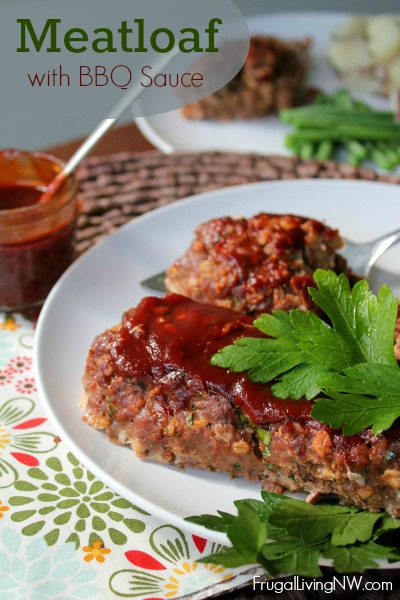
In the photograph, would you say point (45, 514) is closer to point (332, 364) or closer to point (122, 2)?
point (332, 364)

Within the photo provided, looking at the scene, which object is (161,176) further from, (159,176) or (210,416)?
(210,416)

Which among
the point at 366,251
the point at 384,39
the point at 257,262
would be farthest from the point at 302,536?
the point at 384,39

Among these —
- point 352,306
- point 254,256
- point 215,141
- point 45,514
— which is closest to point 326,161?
point 215,141

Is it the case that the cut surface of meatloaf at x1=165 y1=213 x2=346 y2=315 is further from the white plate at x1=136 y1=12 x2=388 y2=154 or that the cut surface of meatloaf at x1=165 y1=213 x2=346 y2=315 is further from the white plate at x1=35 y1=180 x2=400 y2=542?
the white plate at x1=136 y1=12 x2=388 y2=154

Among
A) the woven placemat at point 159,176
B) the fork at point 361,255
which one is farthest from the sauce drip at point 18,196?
the fork at point 361,255

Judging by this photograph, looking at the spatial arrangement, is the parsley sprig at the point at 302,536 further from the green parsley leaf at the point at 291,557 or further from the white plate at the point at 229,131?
the white plate at the point at 229,131

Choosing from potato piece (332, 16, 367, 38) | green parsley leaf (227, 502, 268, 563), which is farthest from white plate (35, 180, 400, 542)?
potato piece (332, 16, 367, 38)

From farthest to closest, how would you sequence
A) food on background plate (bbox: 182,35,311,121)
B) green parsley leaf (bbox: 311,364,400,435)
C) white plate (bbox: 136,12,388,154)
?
food on background plate (bbox: 182,35,311,121), white plate (bbox: 136,12,388,154), green parsley leaf (bbox: 311,364,400,435)
